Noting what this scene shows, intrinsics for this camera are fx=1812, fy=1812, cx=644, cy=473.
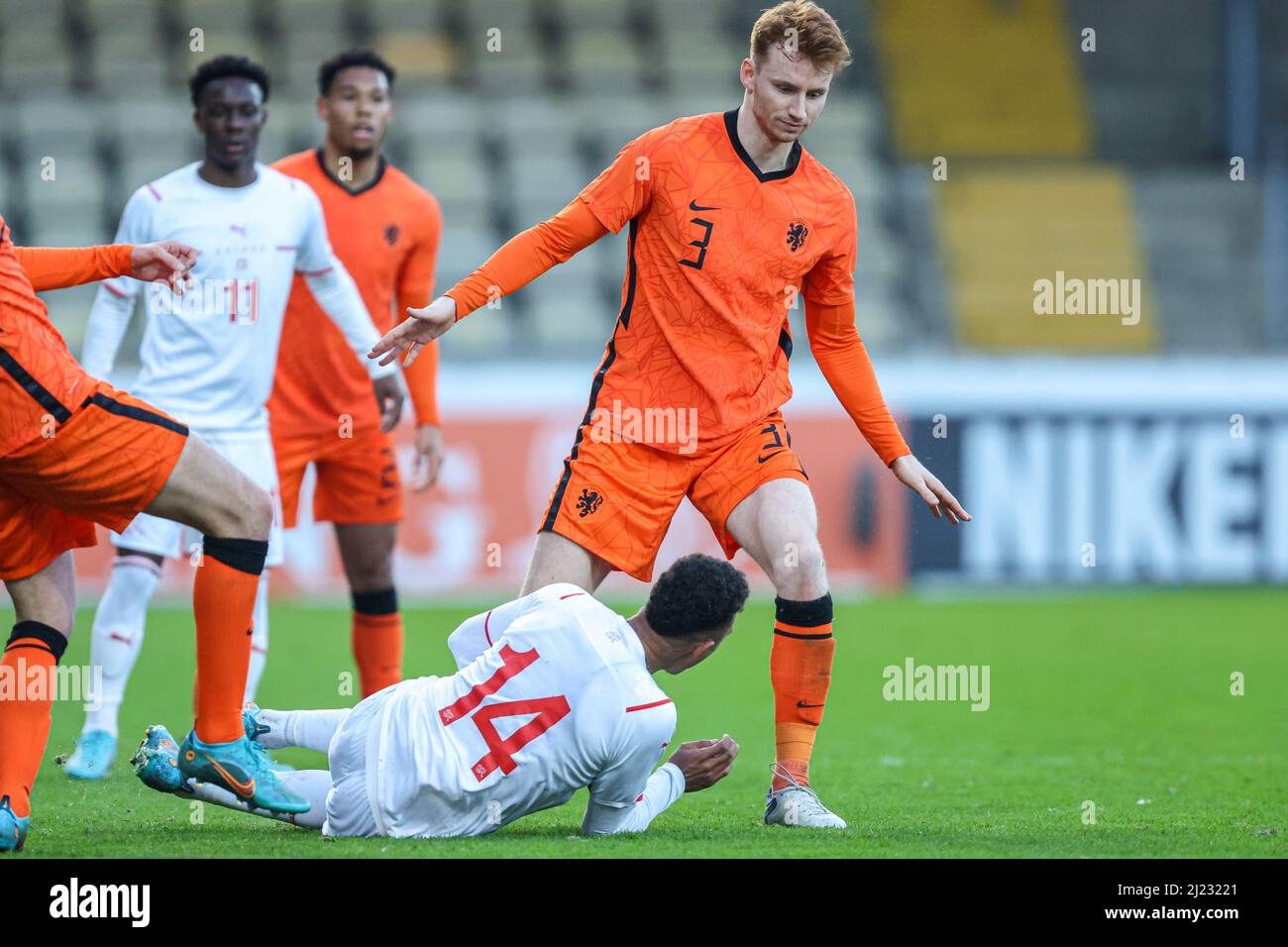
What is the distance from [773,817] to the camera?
525 centimetres

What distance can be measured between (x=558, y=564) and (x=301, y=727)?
882 mm

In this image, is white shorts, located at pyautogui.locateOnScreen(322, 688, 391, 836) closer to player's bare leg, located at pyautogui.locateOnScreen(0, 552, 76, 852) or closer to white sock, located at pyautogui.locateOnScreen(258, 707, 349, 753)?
white sock, located at pyautogui.locateOnScreen(258, 707, 349, 753)

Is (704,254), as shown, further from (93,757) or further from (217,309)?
(93,757)

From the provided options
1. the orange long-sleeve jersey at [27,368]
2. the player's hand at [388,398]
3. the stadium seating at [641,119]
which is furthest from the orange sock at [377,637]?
the stadium seating at [641,119]

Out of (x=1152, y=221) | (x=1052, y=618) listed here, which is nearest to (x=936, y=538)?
(x=1052, y=618)

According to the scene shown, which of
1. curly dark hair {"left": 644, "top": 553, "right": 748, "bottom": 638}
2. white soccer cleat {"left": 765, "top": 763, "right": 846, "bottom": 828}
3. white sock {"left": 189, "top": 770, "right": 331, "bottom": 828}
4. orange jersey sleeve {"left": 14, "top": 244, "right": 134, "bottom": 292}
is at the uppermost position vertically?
orange jersey sleeve {"left": 14, "top": 244, "right": 134, "bottom": 292}

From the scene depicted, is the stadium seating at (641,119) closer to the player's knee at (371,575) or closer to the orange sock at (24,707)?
the player's knee at (371,575)

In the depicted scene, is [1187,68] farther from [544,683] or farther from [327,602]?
[544,683]

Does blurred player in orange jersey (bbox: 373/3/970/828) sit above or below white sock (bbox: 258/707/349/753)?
above

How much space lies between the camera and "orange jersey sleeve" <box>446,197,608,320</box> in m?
5.31

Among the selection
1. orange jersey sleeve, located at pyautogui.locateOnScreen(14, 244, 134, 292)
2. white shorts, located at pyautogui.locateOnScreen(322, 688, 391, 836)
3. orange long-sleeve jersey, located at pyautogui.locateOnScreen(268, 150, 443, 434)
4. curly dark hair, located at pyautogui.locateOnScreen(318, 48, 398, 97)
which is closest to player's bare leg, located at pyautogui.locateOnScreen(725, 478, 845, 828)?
white shorts, located at pyautogui.locateOnScreen(322, 688, 391, 836)

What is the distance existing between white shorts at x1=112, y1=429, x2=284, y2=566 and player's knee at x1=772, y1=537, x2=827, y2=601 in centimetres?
216

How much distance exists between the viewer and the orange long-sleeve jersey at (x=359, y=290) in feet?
23.5

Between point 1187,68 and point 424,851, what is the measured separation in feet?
56.0
